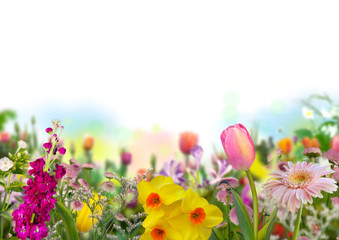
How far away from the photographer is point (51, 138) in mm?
969

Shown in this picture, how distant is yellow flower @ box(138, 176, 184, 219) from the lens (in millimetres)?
917

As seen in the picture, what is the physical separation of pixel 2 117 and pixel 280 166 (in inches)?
93.2

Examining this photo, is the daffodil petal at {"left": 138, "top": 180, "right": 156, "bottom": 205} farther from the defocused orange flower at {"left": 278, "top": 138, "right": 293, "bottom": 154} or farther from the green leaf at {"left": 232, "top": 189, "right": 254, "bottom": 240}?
the defocused orange flower at {"left": 278, "top": 138, "right": 293, "bottom": 154}

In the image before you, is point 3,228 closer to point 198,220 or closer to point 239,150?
point 198,220

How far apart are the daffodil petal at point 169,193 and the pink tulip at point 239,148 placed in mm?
140

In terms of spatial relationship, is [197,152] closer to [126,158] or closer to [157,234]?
[157,234]

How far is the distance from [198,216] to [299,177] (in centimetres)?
25

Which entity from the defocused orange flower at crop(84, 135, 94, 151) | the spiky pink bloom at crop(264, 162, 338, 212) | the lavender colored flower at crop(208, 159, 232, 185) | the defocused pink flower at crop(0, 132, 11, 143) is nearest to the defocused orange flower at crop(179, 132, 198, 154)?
the lavender colored flower at crop(208, 159, 232, 185)

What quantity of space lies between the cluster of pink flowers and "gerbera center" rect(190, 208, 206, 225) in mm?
317

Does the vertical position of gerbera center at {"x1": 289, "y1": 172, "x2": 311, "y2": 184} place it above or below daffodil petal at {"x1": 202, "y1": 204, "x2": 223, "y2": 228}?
above

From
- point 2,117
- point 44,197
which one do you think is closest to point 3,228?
point 44,197

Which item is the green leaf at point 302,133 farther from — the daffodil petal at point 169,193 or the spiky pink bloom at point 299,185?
the daffodil petal at point 169,193

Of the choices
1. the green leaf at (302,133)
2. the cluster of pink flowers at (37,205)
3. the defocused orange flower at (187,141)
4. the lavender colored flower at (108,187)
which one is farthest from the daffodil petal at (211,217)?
the green leaf at (302,133)

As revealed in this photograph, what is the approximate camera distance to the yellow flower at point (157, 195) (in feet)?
3.01
